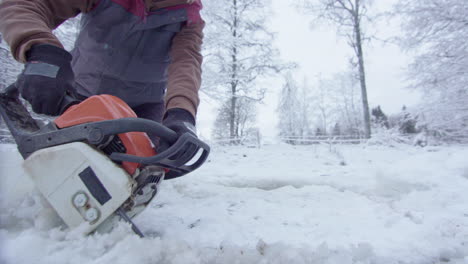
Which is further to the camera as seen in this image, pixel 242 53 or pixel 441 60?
pixel 242 53

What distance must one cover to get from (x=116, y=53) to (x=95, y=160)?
82 cm

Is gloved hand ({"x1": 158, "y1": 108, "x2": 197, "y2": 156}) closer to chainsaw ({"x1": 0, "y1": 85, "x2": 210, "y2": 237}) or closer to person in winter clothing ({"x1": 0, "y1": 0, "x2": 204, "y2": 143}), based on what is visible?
person in winter clothing ({"x1": 0, "y1": 0, "x2": 204, "y2": 143})

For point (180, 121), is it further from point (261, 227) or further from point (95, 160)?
point (261, 227)

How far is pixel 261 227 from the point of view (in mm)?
1002

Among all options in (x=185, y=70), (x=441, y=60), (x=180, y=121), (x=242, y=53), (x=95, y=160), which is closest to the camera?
(x=95, y=160)

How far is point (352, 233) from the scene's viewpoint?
3.06 feet

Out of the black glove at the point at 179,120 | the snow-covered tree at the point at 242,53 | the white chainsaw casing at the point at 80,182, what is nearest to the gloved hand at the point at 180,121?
the black glove at the point at 179,120

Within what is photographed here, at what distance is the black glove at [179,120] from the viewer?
93 cm

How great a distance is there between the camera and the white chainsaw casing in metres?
0.70

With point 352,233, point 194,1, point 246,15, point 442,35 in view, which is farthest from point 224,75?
point 352,233

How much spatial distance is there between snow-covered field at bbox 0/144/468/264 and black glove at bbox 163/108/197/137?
391 mm

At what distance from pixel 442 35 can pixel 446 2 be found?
2.65 feet

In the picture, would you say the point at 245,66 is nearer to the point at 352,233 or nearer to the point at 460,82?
the point at 460,82

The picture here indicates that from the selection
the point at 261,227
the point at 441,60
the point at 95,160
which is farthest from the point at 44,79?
the point at 441,60
